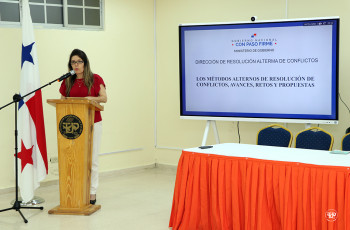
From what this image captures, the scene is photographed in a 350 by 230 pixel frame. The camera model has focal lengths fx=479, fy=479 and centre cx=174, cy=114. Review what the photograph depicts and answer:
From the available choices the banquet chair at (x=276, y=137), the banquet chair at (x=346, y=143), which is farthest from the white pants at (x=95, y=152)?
the banquet chair at (x=346, y=143)

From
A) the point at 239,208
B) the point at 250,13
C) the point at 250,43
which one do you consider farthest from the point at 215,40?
the point at 239,208

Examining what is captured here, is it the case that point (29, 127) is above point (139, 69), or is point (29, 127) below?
below

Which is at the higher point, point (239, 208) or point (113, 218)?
point (239, 208)

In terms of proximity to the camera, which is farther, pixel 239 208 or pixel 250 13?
pixel 250 13

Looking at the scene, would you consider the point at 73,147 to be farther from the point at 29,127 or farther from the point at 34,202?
the point at 34,202

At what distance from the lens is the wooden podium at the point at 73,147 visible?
4.74 metres

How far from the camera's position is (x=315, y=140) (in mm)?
5164

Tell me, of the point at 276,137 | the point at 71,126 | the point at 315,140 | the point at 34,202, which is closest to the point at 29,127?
the point at 71,126

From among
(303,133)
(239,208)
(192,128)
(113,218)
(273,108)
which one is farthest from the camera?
(192,128)

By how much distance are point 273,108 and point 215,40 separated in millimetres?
1109

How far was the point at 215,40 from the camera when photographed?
5.96 meters

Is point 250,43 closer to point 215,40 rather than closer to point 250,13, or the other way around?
point 215,40

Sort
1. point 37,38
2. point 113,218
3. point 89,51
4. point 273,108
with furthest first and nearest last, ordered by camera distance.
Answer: point 89,51
point 37,38
point 273,108
point 113,218

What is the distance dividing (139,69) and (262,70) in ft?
7.35
